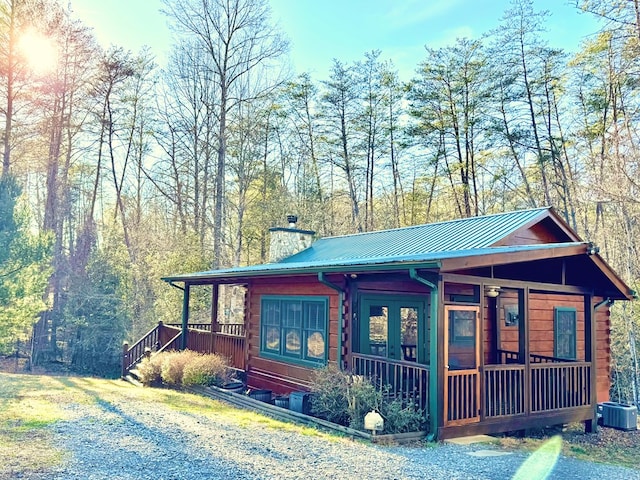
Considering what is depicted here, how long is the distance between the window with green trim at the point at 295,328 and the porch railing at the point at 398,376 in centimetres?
149

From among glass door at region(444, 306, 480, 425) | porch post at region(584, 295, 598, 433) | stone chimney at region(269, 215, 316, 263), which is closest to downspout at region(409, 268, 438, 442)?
glass door at region(444, 306, 480, 425)

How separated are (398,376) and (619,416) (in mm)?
4378

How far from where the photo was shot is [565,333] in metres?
10.1

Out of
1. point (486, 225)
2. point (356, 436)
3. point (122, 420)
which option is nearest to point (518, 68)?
point (486, 225)

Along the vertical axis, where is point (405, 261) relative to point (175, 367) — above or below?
above

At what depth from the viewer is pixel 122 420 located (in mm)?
7055

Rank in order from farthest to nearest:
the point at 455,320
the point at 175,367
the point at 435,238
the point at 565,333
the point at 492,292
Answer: the point at 175,367, the point at 565,333, the point at 435,238, the point at 492,292, the point at 455,320

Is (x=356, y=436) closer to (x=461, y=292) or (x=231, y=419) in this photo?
(x=231, y=419)

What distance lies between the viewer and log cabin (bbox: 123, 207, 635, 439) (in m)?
7.00

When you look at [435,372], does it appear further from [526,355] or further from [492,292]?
[492,292]

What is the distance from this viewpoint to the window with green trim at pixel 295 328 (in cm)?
965

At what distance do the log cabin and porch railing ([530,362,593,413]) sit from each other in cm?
2

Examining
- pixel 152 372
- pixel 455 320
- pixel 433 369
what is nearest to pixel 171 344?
pixel 152 372

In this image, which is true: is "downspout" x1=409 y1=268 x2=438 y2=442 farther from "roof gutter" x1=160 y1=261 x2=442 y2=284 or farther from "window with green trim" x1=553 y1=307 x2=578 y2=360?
"window with green trim" x1=553 y1=307 x2=578 y2=360
